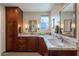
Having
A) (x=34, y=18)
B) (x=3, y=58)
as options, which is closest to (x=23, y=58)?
(x=3, y=58)

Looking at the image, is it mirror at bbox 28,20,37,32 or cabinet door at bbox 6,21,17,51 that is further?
mirror at bbox 28,20,37,32

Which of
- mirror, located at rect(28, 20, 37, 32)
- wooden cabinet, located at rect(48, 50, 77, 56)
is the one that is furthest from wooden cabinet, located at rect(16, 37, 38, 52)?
wooden cabinet, located at rect(48, 50, 77, 56)

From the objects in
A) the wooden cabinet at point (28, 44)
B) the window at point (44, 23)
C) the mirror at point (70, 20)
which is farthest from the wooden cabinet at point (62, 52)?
the window at point (44, 23)

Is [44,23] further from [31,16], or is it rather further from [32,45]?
[32,45]

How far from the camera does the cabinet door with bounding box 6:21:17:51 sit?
672 cm

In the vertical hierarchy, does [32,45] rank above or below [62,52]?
below

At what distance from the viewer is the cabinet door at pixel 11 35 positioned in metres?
6.72

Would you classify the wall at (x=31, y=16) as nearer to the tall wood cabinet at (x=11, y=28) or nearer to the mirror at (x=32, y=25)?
the mirror at (x=32, y=25)

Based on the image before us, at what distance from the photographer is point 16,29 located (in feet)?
22.2

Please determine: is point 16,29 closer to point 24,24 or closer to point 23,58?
point 24,24

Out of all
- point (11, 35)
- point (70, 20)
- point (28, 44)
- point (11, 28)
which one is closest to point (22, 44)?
point (28, 44)

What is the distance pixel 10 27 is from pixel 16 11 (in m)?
0.81

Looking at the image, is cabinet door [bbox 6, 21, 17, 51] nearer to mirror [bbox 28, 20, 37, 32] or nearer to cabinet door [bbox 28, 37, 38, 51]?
cabinet door [bbox 28, 37, 38, 51]

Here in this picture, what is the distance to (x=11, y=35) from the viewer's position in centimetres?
675
